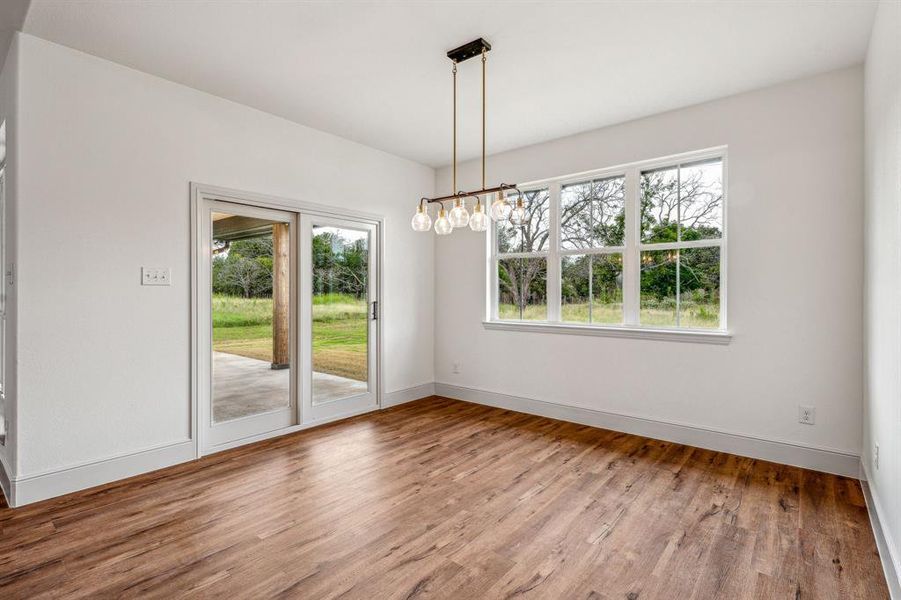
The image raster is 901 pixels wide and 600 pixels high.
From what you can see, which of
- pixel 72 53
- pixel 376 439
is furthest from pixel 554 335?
pixel 72 53

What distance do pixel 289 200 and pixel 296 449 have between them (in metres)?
2.12

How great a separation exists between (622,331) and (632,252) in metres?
0.71

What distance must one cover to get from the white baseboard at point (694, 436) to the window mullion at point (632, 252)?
91 cm

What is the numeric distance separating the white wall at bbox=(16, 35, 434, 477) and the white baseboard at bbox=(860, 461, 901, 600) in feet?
13.4

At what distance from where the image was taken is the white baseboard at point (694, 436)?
10.1 feet

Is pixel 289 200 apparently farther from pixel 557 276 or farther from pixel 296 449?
pixel 557 276

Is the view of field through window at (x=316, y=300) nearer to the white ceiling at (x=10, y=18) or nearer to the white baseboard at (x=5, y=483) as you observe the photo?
the white baseboard at (x=5, y=483)

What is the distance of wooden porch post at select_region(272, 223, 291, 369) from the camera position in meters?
3.97

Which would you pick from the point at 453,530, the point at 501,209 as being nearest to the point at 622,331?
the point at 501,209

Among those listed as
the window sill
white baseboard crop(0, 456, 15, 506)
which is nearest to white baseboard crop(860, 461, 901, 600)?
the window sill

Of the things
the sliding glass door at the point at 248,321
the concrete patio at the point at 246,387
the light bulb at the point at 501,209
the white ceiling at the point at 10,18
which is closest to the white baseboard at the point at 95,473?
the sliding glass door at the point at 248,321

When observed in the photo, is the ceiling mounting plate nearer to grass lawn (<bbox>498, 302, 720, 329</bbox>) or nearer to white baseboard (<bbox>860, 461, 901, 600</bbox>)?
grass lawn (<bbox>498, 302, 720, 329</bbox>)

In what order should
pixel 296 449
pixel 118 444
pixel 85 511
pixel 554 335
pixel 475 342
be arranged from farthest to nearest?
→ 1. pixel 475 342
2. pixel 554 335
3. pixel 296 449
4. pixel 118 444
5. pixel 85 511

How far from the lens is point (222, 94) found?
345 cm
